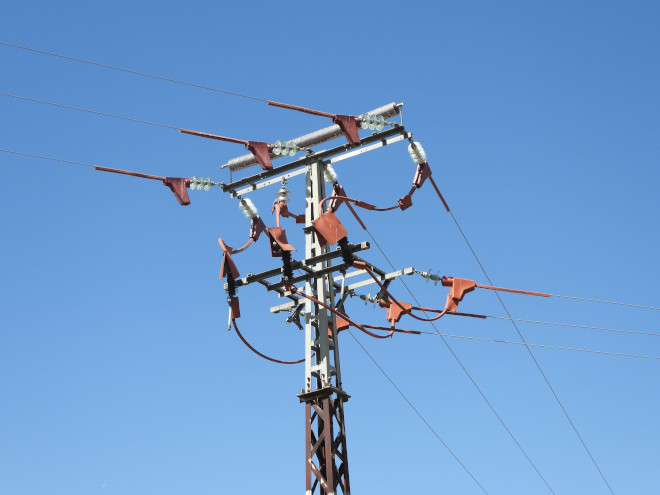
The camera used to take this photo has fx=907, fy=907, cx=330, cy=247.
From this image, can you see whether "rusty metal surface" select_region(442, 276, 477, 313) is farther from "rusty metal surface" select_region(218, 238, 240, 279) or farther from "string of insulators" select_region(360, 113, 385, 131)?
"rusty metal surface" select_region(218, 238, 240, 279)

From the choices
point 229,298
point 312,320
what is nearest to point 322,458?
point 312,320

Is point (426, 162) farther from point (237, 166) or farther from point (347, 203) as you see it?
point (237, 166)

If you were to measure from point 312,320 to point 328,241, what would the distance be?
129 centimetres

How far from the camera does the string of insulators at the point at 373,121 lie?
43.4 feet

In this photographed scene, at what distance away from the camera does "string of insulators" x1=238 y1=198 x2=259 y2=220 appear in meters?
14.1

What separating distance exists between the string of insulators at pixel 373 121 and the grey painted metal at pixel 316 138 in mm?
220

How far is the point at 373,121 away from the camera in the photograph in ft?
43.4

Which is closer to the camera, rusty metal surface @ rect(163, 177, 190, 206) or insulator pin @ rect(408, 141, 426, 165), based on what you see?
insulator pin @ rect(408, 141, 426, 165)

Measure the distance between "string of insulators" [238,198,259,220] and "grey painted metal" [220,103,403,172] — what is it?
797 millimetres

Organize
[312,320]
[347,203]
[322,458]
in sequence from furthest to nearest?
1. [347,203]
2. [312,320]
3. [322,458]

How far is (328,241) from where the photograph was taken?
12.8 m

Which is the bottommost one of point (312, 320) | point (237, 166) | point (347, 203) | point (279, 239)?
point (312, 320)

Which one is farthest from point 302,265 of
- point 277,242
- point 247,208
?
point 247,208

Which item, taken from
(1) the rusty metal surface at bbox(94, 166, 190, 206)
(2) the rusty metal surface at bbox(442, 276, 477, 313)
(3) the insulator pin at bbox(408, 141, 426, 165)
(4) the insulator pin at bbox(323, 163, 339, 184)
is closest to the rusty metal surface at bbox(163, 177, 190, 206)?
(1) the rusty metal surface at bbox(94, 166, 190, 206)
